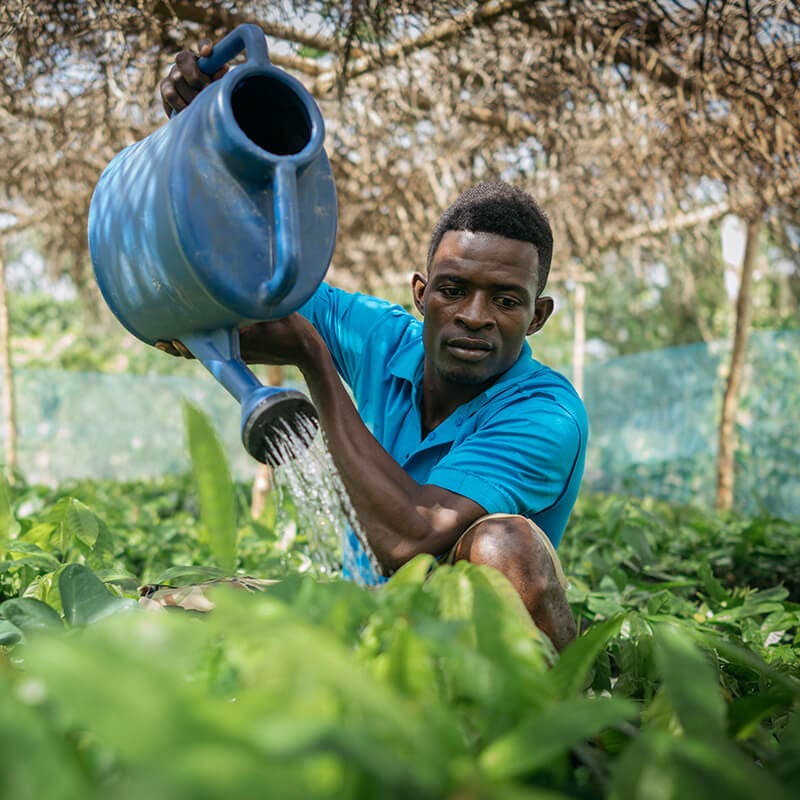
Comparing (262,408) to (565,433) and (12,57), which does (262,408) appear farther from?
(12,57)

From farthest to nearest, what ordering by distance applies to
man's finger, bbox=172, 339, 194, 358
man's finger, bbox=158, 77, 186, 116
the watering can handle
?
man's finger, bbox=158, 77, 186, 116 → man's finger, bbox=172, 339, 194, 358 → the watering can handle

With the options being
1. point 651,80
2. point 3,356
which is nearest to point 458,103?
point 651,80

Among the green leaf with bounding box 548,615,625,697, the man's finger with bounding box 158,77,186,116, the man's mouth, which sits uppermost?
the man's finger with bounding box 158,77,186,116

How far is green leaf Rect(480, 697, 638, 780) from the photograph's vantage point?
60cm

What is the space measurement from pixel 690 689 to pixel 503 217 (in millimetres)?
1155

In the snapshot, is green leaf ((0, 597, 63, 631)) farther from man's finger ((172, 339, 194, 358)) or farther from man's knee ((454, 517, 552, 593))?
man's knee ((454, 517, 552, 593))

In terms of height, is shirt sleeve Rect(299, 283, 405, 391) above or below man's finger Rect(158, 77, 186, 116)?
below

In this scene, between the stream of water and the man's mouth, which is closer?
the stream of water

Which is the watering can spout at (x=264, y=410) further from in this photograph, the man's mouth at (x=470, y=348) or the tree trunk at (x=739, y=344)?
the tree trunk at (x=739, y=344)

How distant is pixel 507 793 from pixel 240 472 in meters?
10.6

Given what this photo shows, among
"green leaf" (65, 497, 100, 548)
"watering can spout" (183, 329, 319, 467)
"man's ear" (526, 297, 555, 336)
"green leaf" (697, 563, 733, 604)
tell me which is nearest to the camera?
"watering can spout" (183, 329, 319, 467)

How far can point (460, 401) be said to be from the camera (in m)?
1.85

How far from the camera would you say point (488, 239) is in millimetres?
1688

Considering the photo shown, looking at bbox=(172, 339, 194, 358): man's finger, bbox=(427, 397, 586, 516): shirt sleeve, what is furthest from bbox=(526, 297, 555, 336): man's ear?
bbox=(172, 339, 194, 358): man's finger
